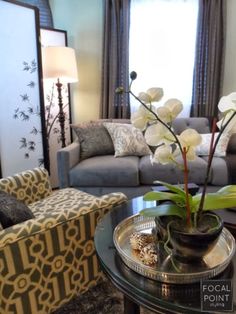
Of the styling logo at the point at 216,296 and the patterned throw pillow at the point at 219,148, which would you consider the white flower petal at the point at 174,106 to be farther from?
the patterned throw pillow at the point at 219,148

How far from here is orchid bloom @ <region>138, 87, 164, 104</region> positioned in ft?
2.52

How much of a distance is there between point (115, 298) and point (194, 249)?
2.89 feet

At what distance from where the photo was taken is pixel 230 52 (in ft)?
10.3

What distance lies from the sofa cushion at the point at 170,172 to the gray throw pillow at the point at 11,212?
1.26 meters

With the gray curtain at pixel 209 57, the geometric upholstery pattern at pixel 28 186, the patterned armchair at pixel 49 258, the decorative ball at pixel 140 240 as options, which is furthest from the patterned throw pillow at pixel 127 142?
the decorative ball at pixel 140 240

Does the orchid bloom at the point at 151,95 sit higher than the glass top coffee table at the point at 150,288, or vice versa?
the orchid bloom at the point at 151,95

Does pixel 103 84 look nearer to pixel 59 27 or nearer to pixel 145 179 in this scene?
pixel 59 27

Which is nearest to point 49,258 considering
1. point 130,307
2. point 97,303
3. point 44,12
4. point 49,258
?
point 49,258

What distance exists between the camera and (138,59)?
322 centimetres

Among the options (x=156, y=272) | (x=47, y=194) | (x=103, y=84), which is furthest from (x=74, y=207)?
(x=103, y=84)

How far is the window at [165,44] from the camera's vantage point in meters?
3.09

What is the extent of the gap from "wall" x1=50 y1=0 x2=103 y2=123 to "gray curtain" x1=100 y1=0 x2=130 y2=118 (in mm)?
136

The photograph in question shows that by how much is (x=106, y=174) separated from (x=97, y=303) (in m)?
1.08

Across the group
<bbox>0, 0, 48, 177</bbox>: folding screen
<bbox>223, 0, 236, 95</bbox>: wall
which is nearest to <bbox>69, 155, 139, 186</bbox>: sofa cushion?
<bbox>0, 0, 48, 177</bbox>: folding screen
